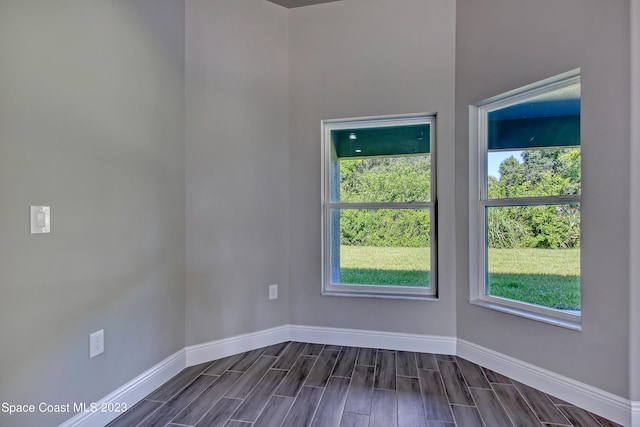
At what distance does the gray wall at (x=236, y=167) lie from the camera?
2500mm

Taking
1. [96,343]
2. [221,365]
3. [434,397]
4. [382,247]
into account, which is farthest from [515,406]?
[96,343]

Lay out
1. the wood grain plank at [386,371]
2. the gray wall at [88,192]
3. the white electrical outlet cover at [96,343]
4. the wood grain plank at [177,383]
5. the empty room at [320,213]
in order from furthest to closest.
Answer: the wood grain plank at [386,371]
the wood grain plank at [177,383]
the white electrical outlet cover at [96,343]
the empty room at [320,213]
the gray wall at [88,192]

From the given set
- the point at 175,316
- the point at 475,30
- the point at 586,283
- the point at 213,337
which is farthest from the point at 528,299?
the point at 175,316

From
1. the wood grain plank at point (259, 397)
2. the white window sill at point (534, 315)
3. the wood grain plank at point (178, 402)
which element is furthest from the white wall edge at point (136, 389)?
the white window sill at point (534, 315)

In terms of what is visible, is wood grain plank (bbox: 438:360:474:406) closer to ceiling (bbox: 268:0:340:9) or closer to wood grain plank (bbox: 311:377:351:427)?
wood grain plank (bbox: 311:377:351:427)

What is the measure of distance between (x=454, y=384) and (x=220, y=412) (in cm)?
150

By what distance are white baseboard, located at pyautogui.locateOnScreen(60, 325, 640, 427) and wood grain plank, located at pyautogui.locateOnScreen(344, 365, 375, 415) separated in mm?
421

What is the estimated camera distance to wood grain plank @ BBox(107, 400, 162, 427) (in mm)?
1766

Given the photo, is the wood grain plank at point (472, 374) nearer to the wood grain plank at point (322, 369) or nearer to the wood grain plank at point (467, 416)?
the wood grain plank at point (467, 416)

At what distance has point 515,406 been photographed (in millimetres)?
1924

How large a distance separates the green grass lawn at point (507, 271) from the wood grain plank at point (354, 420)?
4.08ft

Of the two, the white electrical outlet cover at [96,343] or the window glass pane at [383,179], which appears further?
the window glass pane at [383,179]
